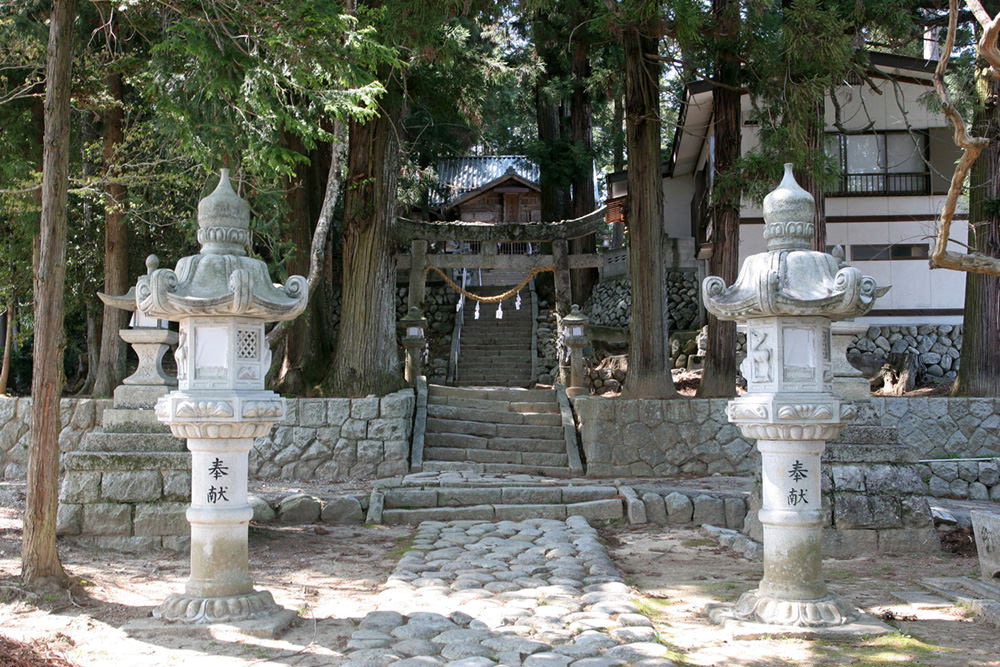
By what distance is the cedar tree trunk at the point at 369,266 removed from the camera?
13.7m

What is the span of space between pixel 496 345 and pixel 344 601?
19.2m

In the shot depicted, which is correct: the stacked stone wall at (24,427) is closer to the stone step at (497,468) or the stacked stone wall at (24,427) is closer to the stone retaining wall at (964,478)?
the stone step at (497,468)

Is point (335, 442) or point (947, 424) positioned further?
point (947, 424)

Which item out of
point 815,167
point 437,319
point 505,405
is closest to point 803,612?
point 815,167

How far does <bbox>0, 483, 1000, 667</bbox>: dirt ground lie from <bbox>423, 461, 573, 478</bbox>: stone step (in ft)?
10.3

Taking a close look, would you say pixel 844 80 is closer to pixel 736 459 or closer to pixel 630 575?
pixel 736 459

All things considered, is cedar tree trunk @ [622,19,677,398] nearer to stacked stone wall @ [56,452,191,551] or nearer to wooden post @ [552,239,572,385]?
wooden post @ [552,239,572,385]

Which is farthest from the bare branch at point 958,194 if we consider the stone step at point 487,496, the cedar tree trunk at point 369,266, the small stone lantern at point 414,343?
the small stone lantern at point 414,343

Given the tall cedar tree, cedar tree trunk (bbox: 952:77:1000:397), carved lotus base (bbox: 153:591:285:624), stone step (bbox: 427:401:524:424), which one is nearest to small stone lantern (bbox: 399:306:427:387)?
stone step (bbox: 427:401:524:424)

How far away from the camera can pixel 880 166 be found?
65.4ft

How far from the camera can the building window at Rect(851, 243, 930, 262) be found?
19.5 m

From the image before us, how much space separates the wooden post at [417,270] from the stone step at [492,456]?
7.78 meters

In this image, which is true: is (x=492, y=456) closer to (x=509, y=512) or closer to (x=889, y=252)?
(x=509, y=512)

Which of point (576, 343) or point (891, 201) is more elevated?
point (891, 201)
